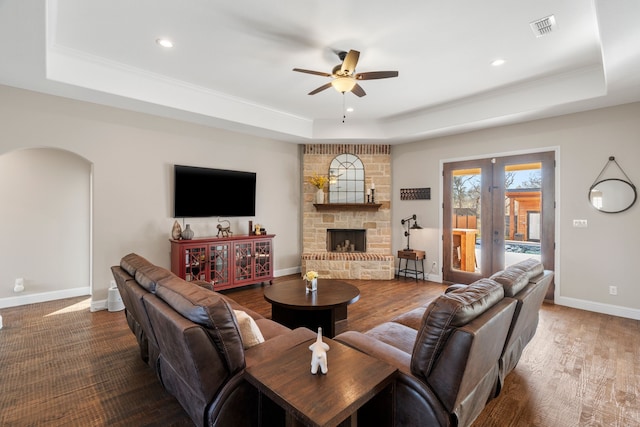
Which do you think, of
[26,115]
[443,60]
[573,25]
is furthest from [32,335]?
[573,25]

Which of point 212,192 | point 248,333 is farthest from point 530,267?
point 212,192

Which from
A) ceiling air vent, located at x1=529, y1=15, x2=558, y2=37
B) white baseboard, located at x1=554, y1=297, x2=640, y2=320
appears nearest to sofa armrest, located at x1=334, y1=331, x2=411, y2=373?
ceiling air vent, located at x1=529, y1=15, x2=558, y2=37

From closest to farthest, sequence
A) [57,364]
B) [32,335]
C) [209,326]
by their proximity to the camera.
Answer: [209,326] → [57,364] → [32,335]

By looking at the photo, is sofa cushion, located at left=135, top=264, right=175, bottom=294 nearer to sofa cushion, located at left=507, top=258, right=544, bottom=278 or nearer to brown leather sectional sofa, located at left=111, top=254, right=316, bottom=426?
brown leather sectional sofa, located at left=111, top=254, right=316, bottom=426

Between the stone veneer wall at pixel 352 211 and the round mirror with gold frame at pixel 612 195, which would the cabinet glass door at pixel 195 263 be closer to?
the stone veneer wall at pixel 352 211

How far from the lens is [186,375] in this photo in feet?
5.57

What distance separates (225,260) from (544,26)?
487 cm

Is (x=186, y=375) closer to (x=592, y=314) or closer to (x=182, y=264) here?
(x=182, y=264)

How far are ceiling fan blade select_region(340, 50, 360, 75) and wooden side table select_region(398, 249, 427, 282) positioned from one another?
12.2ft

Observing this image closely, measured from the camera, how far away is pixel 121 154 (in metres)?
4.29

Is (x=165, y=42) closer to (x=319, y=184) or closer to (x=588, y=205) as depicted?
(x=319, y=184)

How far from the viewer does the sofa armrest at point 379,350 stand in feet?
5.50

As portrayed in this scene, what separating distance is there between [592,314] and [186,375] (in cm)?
500

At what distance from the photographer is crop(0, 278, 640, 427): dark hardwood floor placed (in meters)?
2.07
